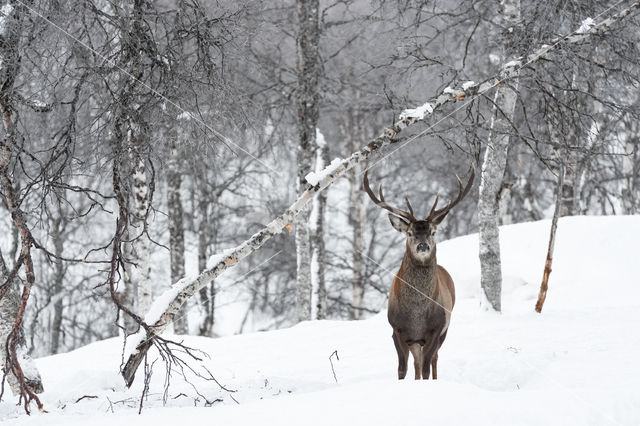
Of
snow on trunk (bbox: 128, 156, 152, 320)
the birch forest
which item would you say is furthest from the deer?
snow on trunk (bbox: 128, 156, 152, 320)

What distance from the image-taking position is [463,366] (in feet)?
23.1

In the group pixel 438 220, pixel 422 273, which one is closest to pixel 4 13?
pixel 438 220

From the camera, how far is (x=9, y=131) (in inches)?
213

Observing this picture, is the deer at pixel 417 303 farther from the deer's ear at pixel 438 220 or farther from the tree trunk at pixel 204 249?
the tree trunk at pixel 204 249

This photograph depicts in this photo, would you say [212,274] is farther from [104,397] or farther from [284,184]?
[284,184]

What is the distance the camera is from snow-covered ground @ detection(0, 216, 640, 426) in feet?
13.7

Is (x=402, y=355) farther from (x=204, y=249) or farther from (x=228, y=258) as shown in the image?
(x=204, y=249)

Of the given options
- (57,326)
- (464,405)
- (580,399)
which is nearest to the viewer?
(464,405)

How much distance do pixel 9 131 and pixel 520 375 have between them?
504 cm

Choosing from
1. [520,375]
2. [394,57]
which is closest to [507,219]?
[394,57]

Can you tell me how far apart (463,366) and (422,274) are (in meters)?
1.40

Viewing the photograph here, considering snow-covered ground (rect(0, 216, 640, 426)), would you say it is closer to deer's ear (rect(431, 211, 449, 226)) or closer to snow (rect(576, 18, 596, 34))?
deer's ear (rect(431, 211, 449, 226))

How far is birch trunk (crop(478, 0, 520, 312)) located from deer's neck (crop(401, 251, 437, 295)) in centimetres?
338

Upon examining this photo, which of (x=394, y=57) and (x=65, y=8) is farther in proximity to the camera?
(x=394, y=57)
